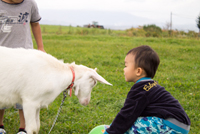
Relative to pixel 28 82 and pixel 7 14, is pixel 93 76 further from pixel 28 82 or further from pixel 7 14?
pixel 7 14

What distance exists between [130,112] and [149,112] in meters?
0.21

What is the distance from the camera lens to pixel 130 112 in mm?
2318

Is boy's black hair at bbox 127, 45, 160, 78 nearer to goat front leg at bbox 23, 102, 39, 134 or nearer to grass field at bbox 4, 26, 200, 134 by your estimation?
goat front leg at bbox 23, 102, 39, 134

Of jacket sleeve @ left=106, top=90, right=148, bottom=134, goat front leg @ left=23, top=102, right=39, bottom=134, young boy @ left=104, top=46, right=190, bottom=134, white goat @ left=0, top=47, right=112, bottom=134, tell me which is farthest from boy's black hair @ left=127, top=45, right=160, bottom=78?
goat front leg @ left=23, top=102, right=39, bottom=134

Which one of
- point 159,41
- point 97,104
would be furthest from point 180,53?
point 97,104

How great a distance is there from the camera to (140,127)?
2.33 m

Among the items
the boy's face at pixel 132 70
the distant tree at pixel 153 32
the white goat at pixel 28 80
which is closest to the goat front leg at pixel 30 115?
the white goat at pixel 28 80

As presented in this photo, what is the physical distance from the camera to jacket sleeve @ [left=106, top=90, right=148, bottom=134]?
2.29 meters

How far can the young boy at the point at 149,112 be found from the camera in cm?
226

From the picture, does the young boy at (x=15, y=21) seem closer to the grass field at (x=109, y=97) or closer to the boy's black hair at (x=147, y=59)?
the grass field at (x=109, y=97)

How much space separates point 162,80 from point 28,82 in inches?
192

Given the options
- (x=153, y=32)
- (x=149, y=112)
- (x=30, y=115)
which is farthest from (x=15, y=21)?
(x=153, y=32)

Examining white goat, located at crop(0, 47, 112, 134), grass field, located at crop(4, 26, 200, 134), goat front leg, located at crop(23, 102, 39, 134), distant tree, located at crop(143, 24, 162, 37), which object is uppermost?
distant tree, located at crop(143, 24, 162, 37)

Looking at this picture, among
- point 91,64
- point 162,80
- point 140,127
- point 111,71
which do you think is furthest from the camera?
point 91,64
